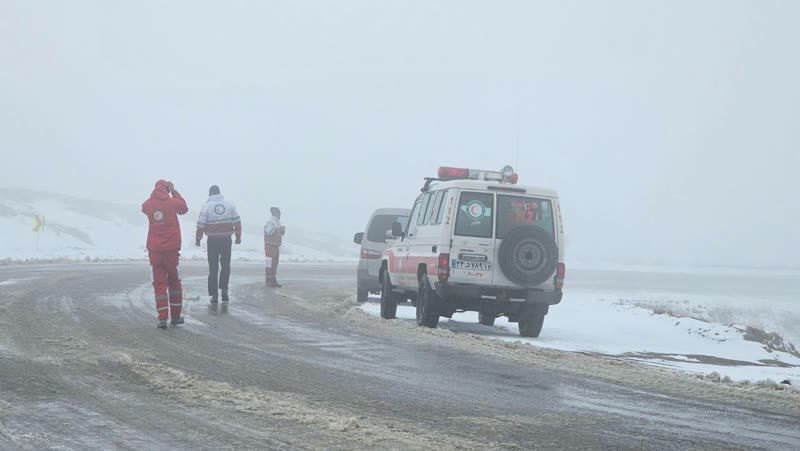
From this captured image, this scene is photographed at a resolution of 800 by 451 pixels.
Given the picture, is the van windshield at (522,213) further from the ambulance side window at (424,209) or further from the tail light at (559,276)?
the ambulance side window at (424,209)

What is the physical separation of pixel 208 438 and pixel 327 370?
2726 mm

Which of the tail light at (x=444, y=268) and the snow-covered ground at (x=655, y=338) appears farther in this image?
the tail light at (x=444, y=268)

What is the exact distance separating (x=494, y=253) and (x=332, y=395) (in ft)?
19.4

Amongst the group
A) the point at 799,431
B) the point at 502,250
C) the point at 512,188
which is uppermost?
the point at 512,188

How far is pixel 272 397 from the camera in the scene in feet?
20.2

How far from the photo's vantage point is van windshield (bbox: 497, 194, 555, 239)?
1211 cm

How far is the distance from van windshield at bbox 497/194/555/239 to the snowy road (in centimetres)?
192

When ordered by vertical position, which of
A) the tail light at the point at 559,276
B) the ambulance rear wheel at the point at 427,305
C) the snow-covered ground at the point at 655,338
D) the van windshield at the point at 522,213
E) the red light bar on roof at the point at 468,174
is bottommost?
the snow-covered ground at the point at 655,338

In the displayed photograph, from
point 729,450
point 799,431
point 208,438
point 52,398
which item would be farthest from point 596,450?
point 52,398

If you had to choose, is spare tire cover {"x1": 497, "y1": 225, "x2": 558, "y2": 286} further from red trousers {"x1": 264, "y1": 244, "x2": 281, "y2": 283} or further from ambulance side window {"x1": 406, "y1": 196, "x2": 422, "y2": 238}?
red trousers {"x1": 264, "y1": 244, "x2": 281, "y2": 283}

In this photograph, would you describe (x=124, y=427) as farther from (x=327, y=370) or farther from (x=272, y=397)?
(x=327, y=370)

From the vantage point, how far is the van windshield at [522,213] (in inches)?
477

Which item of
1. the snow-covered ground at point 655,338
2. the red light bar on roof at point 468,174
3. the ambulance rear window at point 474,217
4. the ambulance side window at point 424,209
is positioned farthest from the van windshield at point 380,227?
the ambulance rear window at point 474,217

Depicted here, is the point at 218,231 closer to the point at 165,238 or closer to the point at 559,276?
the point at 165,238
